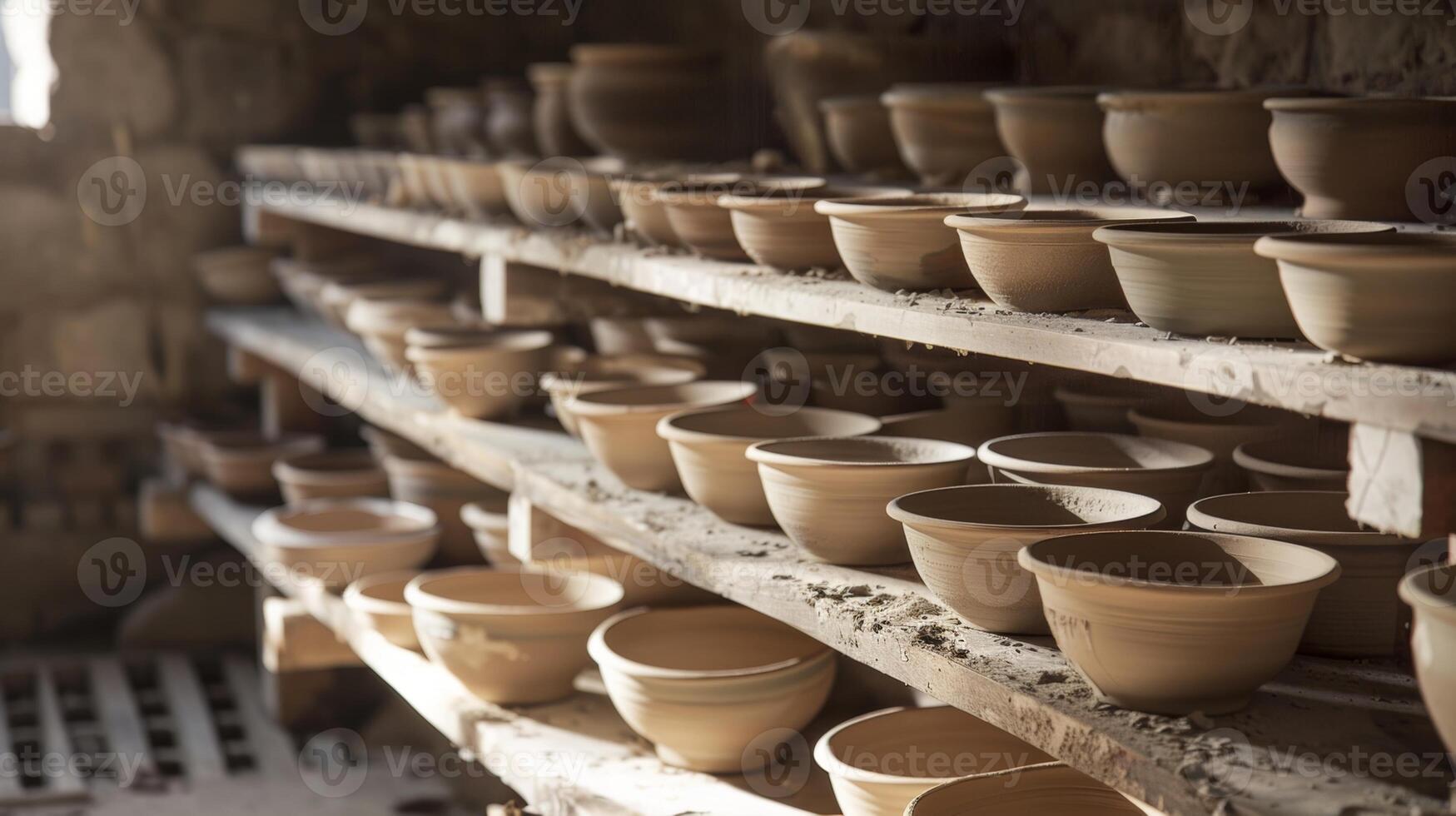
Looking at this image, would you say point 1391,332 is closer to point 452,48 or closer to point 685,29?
point 685,29

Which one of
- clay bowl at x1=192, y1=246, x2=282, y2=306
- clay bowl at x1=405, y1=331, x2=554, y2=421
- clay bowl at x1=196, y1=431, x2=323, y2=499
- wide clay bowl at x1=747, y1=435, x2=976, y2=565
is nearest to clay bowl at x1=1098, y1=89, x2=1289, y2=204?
wide clay bowl at x1=747, y1=435, x2=976, y2=565

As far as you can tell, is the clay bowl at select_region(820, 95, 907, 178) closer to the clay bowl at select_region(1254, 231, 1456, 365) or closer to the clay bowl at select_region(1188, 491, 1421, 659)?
the clay bowl at select_region(1188, 491, 1421, 659)

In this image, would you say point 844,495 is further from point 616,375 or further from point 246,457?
point 246,457

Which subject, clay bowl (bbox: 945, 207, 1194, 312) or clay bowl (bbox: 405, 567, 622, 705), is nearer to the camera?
clay bowl (bbox: 945, 207, 1194, 312)

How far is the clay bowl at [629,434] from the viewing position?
8.70ft

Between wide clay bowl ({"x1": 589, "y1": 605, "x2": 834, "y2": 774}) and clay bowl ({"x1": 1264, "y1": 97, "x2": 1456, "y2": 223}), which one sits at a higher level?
clay bowl ({"x1": 1264, "y1": 97, "x2": 1456, "y2": 223})

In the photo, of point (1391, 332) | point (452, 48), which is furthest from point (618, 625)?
point (452, 48)

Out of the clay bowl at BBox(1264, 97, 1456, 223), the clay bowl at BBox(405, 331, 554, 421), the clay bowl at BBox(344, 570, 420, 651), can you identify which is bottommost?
the clay bowl at BBox(344, 570, 420, 651)

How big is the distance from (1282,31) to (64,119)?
12.6 feet

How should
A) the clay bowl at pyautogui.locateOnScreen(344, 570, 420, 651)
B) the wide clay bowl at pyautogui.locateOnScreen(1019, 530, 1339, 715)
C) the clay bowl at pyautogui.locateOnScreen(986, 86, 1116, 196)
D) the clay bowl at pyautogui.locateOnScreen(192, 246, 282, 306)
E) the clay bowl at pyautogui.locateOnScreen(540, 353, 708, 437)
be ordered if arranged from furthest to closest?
the clay bowl at pyautogui.locateOnScreen(192, 246, 282, 306)
the clay bowl at pyautogui.locateOnScreen(344, 570, 420, 651)
the clay bowl at pyautogui.locateOnScreen(540, 353, 708, 437)
the clay bowl at pyautogui.locateOnScreen(986, 86, 1116, 196)
the wide clay bowl at pyautogui.locateOnScreen(1019, 530, 1339, 715)

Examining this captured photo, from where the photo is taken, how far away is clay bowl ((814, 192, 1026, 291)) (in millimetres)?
2041

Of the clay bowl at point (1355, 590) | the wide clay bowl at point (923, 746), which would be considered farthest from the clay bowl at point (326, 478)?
the clay bowl at point (1355, 590)

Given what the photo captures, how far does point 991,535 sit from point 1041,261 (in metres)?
0.32

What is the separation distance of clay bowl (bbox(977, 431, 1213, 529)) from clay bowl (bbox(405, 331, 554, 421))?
4.61 feet
